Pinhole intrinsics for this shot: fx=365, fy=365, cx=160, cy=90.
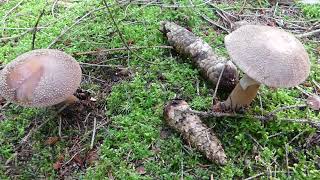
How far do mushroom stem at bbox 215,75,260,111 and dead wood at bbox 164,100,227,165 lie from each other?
0.83 ft

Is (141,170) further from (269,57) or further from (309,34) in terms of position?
(309,34)

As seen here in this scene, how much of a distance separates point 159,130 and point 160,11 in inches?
58.8

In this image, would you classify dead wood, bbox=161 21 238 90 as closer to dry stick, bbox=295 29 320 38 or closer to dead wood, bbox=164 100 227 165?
dead wood, bbox=164 100 227 165

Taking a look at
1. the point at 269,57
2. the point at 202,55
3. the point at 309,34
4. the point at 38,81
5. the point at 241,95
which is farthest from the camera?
the point at 309,34

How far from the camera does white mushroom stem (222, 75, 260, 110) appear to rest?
8.14ft

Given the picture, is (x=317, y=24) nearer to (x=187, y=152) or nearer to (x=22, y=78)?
(x=187, y=152)

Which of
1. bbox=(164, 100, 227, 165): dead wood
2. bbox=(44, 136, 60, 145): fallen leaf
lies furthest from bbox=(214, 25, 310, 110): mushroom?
bbox=(44, 136, 60, 145): fallen leaf

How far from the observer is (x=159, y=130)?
262 centimetres

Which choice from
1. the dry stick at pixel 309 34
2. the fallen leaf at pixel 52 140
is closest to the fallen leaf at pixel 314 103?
the dry stick at pixel 309 34

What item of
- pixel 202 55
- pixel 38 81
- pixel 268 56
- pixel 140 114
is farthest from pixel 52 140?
pixel 268 56

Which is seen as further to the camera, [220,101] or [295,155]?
[220,101]

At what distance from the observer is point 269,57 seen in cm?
216

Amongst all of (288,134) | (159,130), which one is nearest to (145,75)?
(159,130)

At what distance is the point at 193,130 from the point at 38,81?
1.08m
